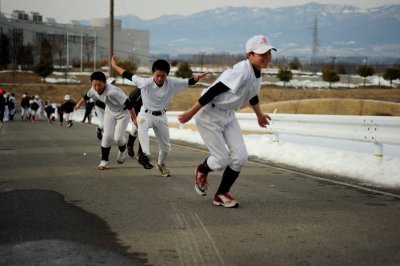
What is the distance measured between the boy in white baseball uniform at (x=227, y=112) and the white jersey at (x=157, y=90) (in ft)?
8.13

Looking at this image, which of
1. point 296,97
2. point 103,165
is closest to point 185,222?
point 103,165

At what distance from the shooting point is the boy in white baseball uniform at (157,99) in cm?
929

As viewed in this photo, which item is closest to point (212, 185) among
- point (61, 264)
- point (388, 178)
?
point (388, 178)

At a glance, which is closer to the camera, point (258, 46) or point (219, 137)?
point (258, 46)

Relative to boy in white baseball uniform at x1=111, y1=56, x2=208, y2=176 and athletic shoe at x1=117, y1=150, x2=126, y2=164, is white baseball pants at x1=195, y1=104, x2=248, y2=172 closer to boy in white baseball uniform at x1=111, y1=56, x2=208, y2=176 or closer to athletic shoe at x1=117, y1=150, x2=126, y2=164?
boy in white baseball uniform at x1=111, y1=56, x2=208, y2=176

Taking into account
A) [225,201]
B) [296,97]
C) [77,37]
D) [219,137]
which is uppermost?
[77,37]

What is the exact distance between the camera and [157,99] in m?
9.45

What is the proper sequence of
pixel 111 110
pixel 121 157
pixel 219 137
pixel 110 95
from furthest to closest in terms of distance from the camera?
pixel 121 157 → pixel 111 110 → pixel 110 95 → pixel 219 137

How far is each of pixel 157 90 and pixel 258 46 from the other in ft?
10.5

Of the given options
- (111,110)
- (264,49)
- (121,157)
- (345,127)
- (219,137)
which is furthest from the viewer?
(345,127)

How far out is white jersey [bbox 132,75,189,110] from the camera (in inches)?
368

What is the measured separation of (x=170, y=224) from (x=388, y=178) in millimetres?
4660

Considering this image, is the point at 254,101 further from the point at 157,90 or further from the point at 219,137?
the point at 157,90

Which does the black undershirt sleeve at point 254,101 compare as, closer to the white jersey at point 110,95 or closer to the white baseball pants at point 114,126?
the white jersey at point 110,95
